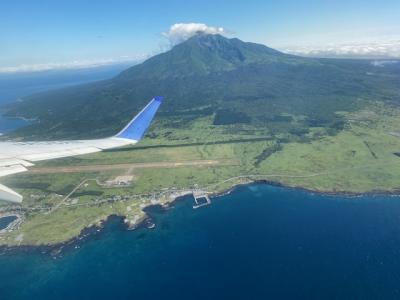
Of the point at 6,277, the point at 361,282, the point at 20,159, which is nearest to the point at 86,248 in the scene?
the point at 6,277

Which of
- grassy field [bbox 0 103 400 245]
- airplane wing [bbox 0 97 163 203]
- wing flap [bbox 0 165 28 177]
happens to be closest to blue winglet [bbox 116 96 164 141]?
airplane wing [bbox 0 97 163 203]

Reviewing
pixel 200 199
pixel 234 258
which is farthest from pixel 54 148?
pixel 200 199

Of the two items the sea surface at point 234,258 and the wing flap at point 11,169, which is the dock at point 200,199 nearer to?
the sea surface at point 234,258

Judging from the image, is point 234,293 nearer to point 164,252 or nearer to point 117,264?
point 164,252

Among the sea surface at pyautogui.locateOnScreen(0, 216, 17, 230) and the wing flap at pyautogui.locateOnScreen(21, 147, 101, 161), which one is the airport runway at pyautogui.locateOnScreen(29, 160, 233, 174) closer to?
the sea surface at pyautogui.locateOnScreen(0, 216, 17, 230)

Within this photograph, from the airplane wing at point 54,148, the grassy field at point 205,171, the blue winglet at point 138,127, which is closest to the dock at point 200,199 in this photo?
the grassy field at point 205,171

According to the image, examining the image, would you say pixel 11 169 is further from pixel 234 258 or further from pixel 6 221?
pixel 6 221

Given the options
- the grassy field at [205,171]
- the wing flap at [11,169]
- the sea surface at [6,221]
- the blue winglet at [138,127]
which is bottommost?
the grassy field at [205,171]
